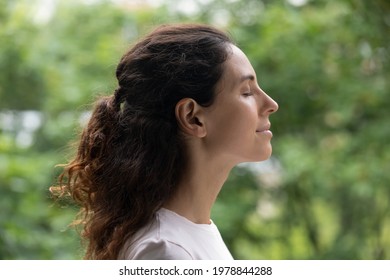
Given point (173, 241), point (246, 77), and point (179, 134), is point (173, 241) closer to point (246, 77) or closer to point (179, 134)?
point (179, 134)

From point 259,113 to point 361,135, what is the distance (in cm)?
257

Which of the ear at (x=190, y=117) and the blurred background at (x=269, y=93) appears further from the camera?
the blurred background at (x=269, y=93)

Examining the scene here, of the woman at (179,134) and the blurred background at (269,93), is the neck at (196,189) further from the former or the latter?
the blurred background at (269,93)

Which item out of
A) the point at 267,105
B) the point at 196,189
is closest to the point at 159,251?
the point at 196,189

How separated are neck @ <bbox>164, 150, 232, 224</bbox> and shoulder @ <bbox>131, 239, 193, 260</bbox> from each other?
0.30 ft

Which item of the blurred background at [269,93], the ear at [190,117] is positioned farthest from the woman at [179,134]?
the blurred background at [269,93]

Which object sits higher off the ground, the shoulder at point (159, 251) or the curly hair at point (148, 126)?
the curly hair at point (148, 126)

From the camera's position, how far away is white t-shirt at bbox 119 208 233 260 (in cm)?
90

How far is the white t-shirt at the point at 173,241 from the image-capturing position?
904 millimetres

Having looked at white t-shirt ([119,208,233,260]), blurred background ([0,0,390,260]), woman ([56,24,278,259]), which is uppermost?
woman ([56,24,278,259])

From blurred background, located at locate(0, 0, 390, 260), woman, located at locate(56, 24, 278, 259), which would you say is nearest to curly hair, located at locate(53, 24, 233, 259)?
woman, located at locate(56, 24, 278, 259)

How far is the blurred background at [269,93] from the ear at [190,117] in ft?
7.00

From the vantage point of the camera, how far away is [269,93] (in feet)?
11.7

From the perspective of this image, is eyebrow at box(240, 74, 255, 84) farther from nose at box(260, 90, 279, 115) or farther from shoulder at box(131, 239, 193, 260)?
shoulder at box(131, 239, 193, 260)
